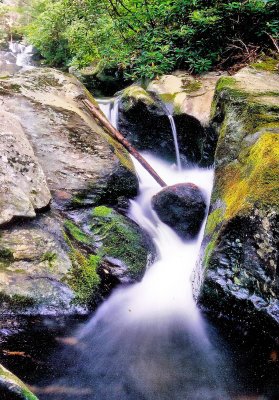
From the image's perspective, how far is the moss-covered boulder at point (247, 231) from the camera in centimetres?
272

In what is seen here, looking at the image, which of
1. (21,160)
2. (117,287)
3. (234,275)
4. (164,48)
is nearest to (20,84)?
(21,160)

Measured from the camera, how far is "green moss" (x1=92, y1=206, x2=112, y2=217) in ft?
13.9

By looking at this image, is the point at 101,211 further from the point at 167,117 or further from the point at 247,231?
the point at 167,117

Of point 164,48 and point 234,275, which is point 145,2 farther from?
point 234,275

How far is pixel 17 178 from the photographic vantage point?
3.69m

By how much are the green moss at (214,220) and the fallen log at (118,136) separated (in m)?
2.03

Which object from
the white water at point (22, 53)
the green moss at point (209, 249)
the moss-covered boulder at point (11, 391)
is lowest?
the white water at point (22, 53)

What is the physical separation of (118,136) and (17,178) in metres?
2.72

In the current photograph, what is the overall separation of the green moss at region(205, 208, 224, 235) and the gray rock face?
77.3 inches

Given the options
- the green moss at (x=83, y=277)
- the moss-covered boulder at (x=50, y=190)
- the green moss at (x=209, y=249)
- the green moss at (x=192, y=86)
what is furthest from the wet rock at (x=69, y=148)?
the green moss at (x=192, y=86)

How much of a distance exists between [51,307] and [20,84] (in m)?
4.41

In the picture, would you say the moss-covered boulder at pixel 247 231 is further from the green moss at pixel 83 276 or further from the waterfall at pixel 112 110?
the waterfall at pixel 112 110

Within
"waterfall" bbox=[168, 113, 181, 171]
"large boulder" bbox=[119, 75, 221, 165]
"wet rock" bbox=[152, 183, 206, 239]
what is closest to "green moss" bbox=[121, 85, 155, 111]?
"large boulder" bbox=[119, 75, 221, 165]

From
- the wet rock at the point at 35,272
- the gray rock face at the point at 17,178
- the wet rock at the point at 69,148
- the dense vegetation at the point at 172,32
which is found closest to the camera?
the wet rock at the point at 35,272
